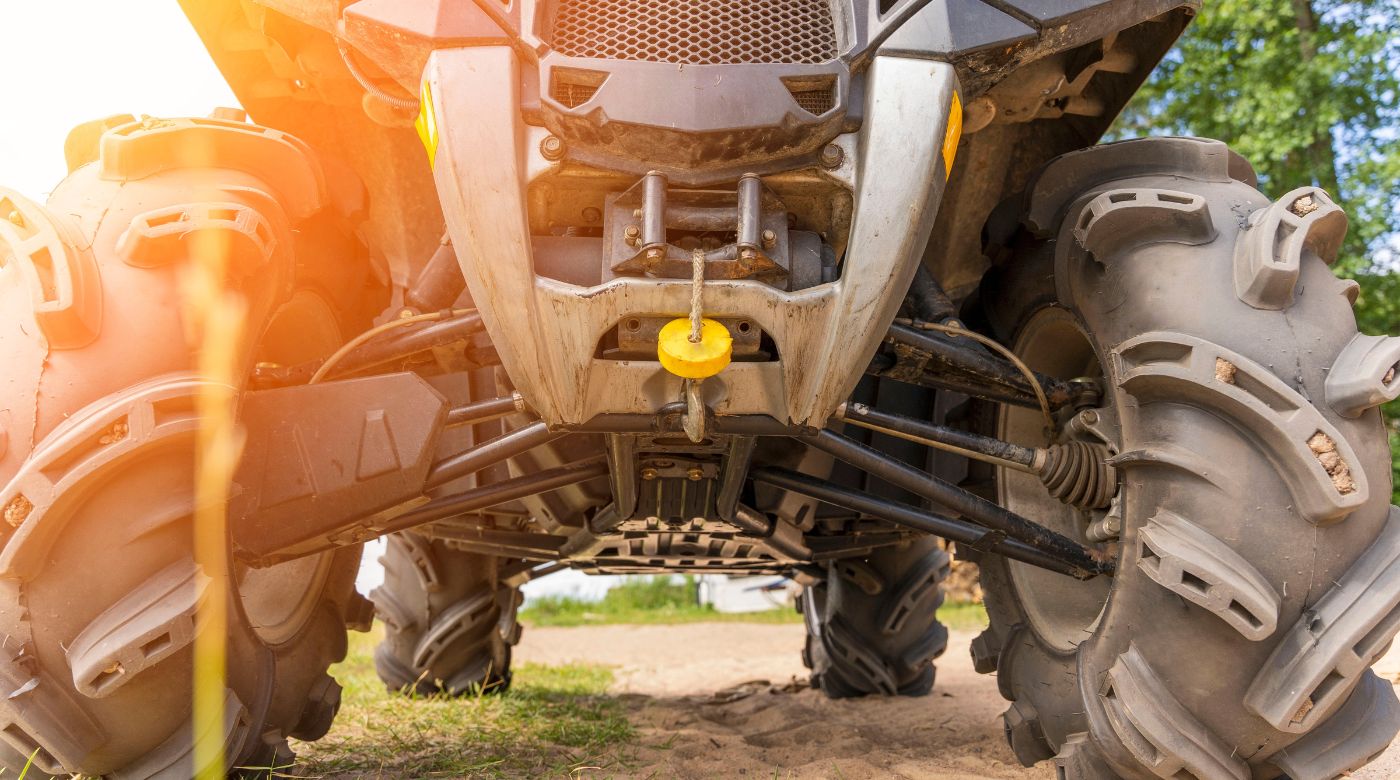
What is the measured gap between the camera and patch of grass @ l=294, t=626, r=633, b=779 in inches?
114

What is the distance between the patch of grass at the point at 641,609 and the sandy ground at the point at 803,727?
22.4 ft

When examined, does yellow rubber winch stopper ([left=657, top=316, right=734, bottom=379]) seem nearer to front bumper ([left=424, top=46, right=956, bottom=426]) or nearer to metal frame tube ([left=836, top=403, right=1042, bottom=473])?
front bumper ([left=424, top=46, right=956, bottom=426])

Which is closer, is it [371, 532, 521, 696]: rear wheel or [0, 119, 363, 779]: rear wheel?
[0, 119, 363, 779]: rear wheel

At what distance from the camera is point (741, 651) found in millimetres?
9602

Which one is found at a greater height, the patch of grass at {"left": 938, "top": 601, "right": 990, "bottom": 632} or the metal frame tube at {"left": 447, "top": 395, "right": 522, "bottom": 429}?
the metal frame tube at {"left": 447, "top": 395, "right": 522, "bottom": 429}

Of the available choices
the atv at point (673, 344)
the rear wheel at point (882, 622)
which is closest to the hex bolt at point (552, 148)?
the atv at point (673, 344)

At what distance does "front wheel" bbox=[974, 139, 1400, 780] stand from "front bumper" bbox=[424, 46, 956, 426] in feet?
1.76

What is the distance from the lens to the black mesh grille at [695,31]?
1.91 m

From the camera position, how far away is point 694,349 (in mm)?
1841

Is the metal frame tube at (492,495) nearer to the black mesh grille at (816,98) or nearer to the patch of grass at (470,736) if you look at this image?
the patch of grass at (470,736)

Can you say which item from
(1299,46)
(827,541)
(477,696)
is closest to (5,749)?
(827,541)

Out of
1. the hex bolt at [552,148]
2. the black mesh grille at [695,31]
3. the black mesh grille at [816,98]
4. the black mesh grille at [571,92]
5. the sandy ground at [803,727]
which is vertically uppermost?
the black mesh grille at [695,31]

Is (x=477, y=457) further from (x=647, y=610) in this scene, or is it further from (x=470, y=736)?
(x=647, y=610)

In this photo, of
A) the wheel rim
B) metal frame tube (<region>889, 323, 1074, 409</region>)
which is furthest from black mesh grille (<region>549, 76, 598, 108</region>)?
the wheel rim
